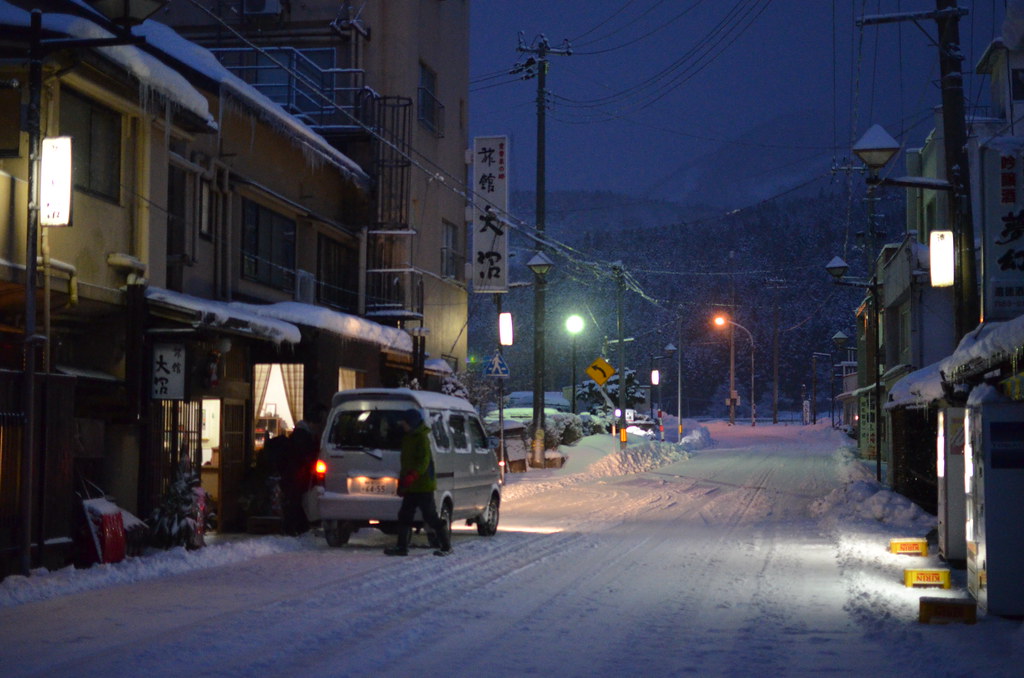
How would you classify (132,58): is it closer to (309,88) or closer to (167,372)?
(167,372)

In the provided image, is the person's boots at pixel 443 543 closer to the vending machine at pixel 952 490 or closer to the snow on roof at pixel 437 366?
the vending machine at pixel 952 490

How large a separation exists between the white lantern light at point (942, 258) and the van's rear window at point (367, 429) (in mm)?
8582

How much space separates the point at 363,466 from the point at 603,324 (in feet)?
395

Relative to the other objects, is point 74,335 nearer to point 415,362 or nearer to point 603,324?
point 415,362

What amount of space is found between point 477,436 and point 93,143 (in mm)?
7082

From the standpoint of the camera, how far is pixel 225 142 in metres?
20.3

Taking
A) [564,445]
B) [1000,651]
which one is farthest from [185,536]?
[564,445]

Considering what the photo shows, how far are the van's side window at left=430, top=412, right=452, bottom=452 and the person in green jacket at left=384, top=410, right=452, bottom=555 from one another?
39.5 inches

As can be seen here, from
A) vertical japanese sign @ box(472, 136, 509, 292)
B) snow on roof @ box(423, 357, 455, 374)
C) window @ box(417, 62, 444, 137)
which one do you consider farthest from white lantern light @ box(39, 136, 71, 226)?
vertical japanese sign @ box(472, 136, 509, 292)

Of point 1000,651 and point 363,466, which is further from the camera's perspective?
point 363,466

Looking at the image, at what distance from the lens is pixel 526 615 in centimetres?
968

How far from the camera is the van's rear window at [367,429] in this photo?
15.1m

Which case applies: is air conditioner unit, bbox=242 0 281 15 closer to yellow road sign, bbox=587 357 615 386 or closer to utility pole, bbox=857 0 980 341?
yellow road sign, bbox=587 357 615 386

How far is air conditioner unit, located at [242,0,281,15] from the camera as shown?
28109mm
